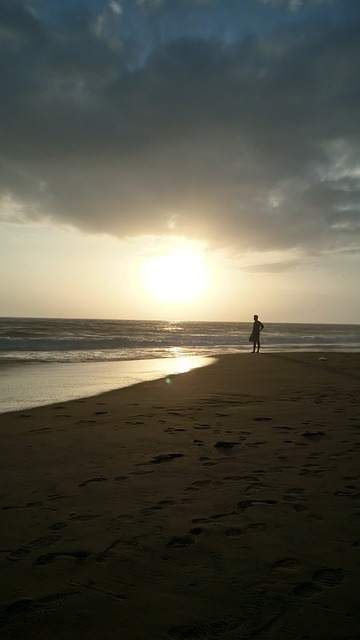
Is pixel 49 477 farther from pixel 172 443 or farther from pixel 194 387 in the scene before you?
pixel 194 387

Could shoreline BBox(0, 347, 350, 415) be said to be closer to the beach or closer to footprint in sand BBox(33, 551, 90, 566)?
the beach

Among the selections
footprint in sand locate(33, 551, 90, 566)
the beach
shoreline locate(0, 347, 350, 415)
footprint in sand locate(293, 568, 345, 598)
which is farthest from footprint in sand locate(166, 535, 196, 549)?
shoreline locate(0, 347, 350, 415)

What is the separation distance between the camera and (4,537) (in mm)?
3135

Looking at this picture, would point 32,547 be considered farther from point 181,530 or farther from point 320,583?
point 320,583

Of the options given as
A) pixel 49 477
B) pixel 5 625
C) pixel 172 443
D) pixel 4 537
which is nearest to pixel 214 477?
pixel 172 443

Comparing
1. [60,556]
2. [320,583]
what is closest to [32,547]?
[60,556]

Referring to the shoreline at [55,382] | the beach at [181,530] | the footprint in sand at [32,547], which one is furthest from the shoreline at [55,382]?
the footprint in sand at [32,547]

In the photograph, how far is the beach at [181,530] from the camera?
2262 mm

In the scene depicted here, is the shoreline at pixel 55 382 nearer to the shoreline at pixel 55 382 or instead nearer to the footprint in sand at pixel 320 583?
the shoreline at pixel 55 382

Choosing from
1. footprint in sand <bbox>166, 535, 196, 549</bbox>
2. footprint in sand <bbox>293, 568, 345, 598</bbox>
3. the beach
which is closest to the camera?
the beach

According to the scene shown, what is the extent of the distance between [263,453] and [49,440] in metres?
2.99

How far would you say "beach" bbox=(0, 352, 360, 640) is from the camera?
2.26 meters

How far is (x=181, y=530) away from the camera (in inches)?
126

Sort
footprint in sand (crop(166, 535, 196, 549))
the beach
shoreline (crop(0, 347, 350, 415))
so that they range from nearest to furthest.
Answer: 1. the beach
2. footprint in sand (crop(166, 535, 196, 549))
3. shoreline (crop(0, 347, 350, 415))
